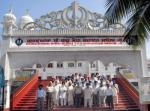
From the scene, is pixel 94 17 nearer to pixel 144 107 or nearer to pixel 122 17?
pixel 144 107

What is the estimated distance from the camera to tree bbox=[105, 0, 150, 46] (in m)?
8.91

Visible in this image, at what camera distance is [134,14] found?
9219 millimetres

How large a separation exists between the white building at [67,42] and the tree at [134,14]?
912cm

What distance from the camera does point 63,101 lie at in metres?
16.4

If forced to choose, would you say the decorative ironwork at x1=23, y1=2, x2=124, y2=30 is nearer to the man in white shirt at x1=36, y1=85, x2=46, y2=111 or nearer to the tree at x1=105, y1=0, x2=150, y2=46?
the man in white shirt at x1=36, y1=85, x2=46, y2=111

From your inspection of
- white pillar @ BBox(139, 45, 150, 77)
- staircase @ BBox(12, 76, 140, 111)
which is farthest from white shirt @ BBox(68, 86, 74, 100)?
white pillar @ BBox(139, 45, 150, 77)

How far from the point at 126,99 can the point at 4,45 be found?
7639mm

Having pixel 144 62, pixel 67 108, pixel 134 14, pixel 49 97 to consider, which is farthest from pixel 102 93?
pixel 134 14

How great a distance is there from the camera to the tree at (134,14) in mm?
8914

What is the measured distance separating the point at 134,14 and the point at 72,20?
9.85 meters

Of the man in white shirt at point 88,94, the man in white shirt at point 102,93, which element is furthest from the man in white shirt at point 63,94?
the man in white shirt at point 102,93

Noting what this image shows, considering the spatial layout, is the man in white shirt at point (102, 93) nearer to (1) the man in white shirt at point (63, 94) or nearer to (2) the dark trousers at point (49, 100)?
(1) the man in white shirt at point (63, 94)

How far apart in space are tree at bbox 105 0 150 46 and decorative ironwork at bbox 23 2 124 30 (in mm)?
9485

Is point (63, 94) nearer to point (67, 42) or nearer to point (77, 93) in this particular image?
point (77, 93)
